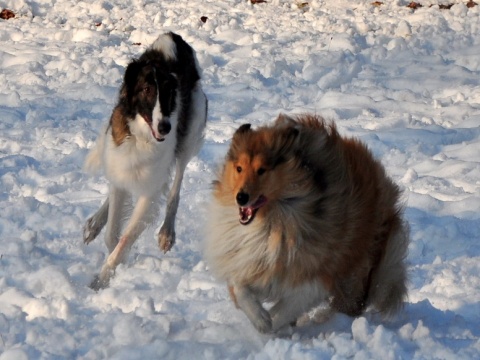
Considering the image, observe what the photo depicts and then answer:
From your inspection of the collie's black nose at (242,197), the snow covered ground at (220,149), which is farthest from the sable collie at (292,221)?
the snow covered ground at (220,149)

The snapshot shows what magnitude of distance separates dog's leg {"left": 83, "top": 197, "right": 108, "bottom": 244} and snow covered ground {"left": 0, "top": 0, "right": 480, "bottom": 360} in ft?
0.33

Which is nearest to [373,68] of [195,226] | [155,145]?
[195,226]

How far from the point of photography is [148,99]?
19.5 feet

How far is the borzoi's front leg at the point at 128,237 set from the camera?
5.87 meters

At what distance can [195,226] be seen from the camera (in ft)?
23.3

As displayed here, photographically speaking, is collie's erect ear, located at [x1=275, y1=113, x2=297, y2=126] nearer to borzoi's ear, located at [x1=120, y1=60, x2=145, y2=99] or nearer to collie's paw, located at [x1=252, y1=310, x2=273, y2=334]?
collie's paw, located at [x1=252, y1=310, x2=273, y2=334]

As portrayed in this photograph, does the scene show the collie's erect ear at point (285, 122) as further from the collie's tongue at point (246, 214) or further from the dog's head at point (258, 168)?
the collie's tongue at point (246, 214)

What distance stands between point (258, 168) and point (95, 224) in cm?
268

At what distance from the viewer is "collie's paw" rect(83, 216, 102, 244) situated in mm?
6566

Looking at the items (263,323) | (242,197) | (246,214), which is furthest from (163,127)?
(263,323)

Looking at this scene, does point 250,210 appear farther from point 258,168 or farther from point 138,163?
point 138,163

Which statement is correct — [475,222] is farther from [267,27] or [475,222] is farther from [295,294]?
[267,27]

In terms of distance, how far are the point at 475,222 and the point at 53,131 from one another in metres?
4.35

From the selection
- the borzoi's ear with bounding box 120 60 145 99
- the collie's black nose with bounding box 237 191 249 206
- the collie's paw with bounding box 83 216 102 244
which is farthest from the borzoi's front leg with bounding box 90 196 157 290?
the collie's black nose with bounding box 237 191 249 206
